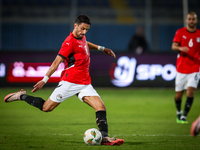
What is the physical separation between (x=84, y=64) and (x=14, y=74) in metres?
9.18

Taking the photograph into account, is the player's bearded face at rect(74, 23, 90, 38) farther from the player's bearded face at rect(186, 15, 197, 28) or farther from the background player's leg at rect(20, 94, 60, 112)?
the player's bearded face at rect(186, 15, 197, 28)

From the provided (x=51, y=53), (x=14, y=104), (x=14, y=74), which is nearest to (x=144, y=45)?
(x=51, y=53)

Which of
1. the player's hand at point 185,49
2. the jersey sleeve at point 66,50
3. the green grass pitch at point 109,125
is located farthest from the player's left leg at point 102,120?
the player's hand at point 185,49

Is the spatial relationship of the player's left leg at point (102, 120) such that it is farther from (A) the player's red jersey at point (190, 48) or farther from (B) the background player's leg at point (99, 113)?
(A) the player's red jersey at point (190, 48)

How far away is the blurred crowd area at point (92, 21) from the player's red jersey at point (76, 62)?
1711 cm

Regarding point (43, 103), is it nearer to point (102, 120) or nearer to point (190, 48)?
point (102, 120)

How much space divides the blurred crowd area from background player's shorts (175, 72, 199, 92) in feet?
48.0

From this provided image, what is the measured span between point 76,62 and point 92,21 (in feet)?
59.3

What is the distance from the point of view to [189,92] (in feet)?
25.3

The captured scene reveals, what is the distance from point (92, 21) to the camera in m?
23.2

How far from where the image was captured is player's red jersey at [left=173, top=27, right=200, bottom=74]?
766cm

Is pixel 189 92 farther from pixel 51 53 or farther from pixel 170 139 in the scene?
pixel 51 53

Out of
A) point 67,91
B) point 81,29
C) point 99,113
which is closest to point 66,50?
point 81,29

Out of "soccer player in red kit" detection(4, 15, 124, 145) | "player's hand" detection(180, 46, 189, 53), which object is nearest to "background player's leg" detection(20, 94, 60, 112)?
"soccer player in red kit" detection(4, 15, 124, 145)
